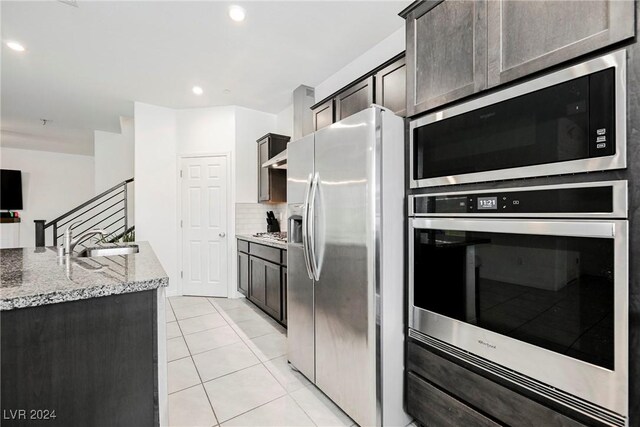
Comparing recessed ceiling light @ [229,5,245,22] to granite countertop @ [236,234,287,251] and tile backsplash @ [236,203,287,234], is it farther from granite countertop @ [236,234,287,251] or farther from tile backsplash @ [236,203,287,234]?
tile backsplash @ [236,203,287,234]

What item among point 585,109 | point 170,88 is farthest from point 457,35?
point 170,88

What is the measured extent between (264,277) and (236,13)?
2.60m

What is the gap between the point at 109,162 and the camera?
19.6 feet

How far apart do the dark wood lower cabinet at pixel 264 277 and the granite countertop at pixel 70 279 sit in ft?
5.28

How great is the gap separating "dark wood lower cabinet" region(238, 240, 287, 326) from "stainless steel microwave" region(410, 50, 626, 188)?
1920 mm

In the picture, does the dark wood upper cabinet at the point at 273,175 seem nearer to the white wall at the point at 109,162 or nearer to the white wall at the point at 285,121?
the white wall at the point at 285,121

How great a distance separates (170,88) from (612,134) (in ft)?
14.0

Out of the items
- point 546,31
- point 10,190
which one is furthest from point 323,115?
point 10,190

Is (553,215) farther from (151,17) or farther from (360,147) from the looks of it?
(151,17)

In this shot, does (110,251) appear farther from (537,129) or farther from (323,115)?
(537,129)

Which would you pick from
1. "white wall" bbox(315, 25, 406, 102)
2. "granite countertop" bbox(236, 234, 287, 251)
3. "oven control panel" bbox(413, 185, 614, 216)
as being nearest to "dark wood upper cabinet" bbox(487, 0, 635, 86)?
"oven control panel" bbox(413, 185, 614, 216)

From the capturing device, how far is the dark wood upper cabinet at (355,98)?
238 centimetres

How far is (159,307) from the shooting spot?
3.83 ft

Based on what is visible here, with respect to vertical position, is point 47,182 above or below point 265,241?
above
